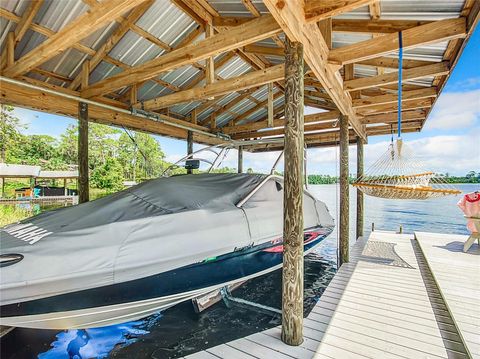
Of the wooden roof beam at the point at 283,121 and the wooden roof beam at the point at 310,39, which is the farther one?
the wooden roof beam at the point at 283,121

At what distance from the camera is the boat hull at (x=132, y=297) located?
159cm

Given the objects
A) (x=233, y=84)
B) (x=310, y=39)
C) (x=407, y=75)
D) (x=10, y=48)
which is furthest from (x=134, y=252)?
(x=407, y=75)

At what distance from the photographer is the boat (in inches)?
62.9

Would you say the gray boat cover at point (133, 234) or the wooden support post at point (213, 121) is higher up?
the wooden support post at point (213, 121)

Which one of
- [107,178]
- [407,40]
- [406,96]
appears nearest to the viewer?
[407,40]

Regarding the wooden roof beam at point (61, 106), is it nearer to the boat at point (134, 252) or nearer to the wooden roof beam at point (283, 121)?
the wooden roof beam at point (283, 121)

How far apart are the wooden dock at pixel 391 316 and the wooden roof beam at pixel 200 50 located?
8.76 feet

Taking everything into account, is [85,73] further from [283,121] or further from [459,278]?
[459,278]

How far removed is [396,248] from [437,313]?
2.68 metres

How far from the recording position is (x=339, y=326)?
2.33 m

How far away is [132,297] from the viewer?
6.13 feet

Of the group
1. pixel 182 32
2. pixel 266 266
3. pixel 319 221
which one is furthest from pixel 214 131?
pixel 266 266

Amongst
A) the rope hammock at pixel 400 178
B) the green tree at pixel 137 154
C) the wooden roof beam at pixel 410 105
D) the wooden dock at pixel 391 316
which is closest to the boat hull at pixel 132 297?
the wooden dock at pixel 391 316

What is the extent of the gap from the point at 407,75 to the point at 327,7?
1959mm
